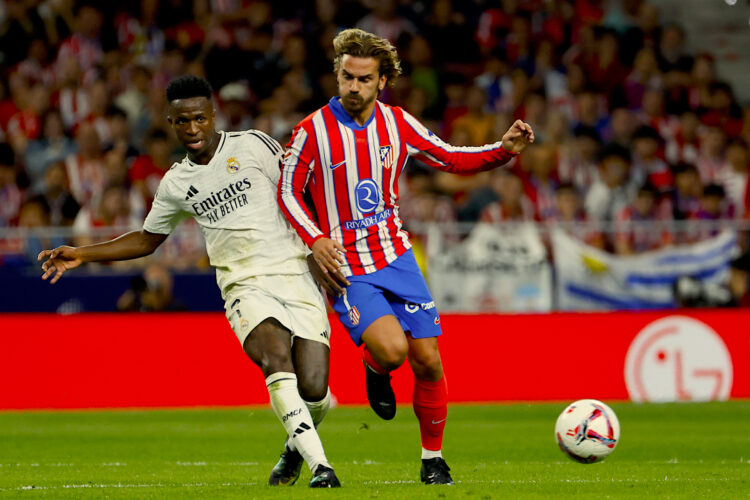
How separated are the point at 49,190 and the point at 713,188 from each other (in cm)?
826

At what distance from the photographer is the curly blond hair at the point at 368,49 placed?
726cm

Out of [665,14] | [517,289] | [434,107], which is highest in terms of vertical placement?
[665,14]

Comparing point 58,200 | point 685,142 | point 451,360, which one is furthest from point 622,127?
point 58,200

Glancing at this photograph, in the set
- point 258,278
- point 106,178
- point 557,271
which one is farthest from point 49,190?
point 258,278

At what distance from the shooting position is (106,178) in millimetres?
16328

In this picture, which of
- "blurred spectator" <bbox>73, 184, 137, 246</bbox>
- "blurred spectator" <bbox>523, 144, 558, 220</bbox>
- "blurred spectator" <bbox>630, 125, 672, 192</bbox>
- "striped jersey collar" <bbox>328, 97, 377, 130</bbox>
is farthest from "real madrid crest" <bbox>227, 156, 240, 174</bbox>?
"blurred spectator" <bbox>630, 125, 672, 192</bbox>

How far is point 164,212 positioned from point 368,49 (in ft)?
5.14

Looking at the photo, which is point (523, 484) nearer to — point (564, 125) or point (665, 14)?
point (564, 125)

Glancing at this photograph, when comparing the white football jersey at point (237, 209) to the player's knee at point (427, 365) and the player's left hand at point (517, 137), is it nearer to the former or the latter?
the player's knee at point (427, 365)

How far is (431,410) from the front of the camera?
7.41m

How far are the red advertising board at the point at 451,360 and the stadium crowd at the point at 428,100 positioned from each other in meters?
0.97

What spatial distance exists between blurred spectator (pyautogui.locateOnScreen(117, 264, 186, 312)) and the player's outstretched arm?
6.88 metres

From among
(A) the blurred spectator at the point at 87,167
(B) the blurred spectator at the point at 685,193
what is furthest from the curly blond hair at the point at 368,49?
(A) the blurred spectator at the point at 87,167

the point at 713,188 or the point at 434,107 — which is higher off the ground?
the point at 434,107
